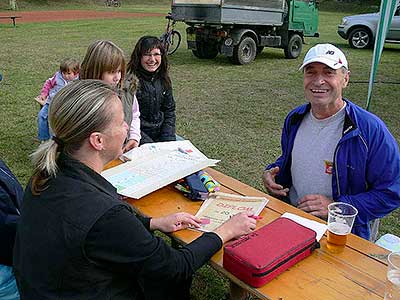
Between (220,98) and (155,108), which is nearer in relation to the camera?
(155,108)

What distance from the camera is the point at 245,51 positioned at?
34.9ft

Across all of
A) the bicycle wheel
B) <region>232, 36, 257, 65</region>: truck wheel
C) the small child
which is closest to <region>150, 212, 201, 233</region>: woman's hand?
the small child

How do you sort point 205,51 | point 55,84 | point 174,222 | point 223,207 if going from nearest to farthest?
point 174,222, point 223,207, point 55,84, point 205,51

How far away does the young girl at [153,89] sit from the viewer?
3.80m

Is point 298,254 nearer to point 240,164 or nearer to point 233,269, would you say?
point 233,269

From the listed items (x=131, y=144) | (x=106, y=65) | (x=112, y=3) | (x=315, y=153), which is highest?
(x=106, y=65)

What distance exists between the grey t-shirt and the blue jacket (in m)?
0.09

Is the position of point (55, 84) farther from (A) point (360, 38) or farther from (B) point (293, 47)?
(A) point (360, 38)

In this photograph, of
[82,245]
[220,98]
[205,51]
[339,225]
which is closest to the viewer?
[82,245]

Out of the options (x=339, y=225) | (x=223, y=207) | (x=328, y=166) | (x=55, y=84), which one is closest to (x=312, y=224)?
(x=339, y=225)

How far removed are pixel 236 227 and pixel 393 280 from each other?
62 centimetres

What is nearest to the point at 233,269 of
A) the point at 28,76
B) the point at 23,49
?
the point at 28,76

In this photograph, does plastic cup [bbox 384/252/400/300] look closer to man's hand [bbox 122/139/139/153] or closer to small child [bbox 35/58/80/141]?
man's hand [bbox 122/139/139/153]

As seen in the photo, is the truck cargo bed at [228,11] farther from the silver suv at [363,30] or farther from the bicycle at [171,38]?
the silver suv at [363,30]
